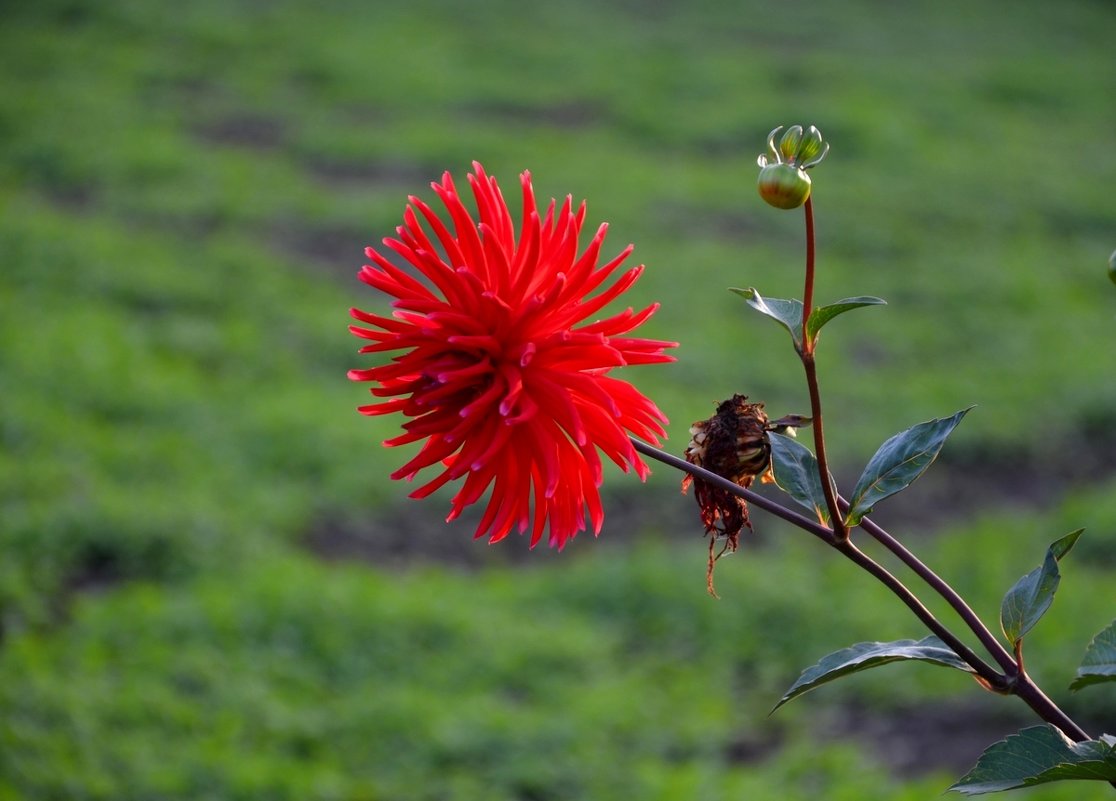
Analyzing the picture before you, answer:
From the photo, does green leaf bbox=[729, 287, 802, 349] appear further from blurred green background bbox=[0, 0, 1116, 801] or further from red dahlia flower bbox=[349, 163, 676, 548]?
blurred green background bbox=[0, 0, 1116, 801]

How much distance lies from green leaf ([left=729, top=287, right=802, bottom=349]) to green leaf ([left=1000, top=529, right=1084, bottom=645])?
8.2 inches

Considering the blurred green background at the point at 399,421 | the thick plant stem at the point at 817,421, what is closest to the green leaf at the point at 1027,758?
the thick plant stem at the point at 817,421

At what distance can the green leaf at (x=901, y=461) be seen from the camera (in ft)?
2.69

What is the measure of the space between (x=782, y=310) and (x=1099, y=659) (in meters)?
0.29

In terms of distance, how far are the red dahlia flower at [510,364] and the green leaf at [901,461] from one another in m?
0.14

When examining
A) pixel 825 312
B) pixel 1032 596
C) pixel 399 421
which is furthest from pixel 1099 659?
pixel 399 421

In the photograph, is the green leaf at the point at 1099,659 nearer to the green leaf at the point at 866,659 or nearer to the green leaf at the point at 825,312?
the green leaf at the point at 866,659

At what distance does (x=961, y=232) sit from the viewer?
6113mm

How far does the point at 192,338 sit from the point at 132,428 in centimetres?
68

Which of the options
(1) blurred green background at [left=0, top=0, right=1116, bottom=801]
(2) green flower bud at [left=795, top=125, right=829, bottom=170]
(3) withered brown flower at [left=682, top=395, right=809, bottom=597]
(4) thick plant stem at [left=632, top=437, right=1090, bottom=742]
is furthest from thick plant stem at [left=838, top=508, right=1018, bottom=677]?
(1) blurred green background at [left=0, top=0, right=1116, bottom=801]

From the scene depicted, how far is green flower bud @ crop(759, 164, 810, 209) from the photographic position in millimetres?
751

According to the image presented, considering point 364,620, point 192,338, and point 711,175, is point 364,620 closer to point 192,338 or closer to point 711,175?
point 192,338

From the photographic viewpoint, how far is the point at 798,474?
837mm

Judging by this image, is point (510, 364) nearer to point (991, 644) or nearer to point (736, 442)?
point (736, 442)
